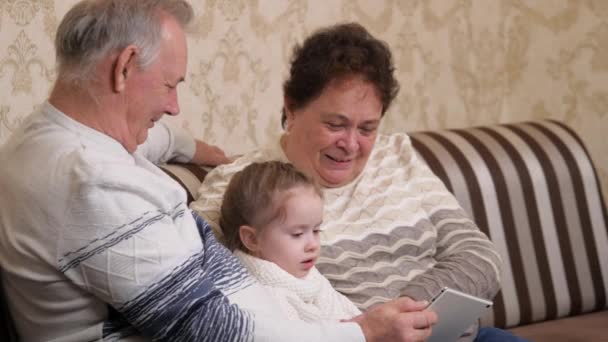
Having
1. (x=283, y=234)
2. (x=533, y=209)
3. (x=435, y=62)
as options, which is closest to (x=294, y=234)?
(x=283, y=234)

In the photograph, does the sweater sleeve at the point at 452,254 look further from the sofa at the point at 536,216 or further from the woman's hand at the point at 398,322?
the sofa at the point at 536,216

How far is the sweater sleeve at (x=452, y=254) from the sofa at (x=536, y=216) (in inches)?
13.6

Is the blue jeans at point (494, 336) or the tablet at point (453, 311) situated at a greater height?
the tablet at point (453, 311)

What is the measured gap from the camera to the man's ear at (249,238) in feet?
6.08

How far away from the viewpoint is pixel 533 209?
265 cm

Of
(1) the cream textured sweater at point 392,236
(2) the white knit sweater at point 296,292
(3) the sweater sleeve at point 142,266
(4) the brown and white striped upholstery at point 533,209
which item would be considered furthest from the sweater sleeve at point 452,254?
(3) the sweater sleeve at point 142,266

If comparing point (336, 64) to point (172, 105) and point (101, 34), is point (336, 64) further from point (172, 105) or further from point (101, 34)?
point (101, 34)

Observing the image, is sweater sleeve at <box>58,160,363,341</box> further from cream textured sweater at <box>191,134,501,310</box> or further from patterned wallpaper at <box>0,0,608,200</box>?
patterned wallpaper at <box>0,0,608,200</box>

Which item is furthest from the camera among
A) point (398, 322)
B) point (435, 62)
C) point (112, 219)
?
point (435, 62)

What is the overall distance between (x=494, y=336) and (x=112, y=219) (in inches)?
43.3

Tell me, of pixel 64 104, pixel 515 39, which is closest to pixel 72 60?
pixel 64 104

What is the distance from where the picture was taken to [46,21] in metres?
2.42

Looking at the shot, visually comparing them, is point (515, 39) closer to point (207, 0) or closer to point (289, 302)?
point (207, 0)

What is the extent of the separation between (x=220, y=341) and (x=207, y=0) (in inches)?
55.7
